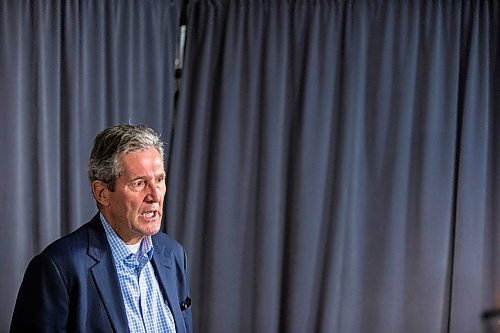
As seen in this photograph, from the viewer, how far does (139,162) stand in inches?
75.2

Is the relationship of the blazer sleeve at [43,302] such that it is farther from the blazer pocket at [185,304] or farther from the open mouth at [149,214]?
the blazer pocket at [185,304]

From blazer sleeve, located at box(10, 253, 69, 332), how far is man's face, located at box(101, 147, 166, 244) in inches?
9.0

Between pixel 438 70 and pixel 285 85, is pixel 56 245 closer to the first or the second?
pixel 285 85

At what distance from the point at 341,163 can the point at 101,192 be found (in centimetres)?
145

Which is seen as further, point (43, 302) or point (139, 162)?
point (139, 162)

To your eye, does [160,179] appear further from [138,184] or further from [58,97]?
[58,97]

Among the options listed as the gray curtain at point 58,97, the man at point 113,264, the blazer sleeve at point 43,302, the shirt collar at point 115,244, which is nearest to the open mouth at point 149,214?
the man at point 113,264

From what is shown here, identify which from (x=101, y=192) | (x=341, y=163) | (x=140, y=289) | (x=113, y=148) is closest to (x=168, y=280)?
(x=140, y=289)

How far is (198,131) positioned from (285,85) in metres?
0.45

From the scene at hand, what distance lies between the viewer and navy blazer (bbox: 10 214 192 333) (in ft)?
5.93

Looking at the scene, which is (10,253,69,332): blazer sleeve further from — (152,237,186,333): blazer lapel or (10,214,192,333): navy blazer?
(152,237,186,333): blazer lapel

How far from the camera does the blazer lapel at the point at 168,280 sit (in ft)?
6.70

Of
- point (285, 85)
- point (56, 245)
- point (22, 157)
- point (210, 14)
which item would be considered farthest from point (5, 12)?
point (56, 245)

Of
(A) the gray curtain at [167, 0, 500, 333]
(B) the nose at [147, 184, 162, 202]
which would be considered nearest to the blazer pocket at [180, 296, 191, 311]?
(B) the nose at [147, 184, 162, 202]
